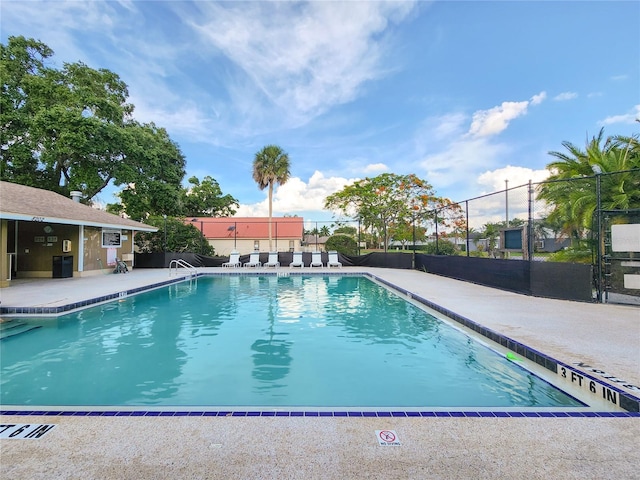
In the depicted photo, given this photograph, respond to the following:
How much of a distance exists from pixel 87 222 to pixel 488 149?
16347 millimetres

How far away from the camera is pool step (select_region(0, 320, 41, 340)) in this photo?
16.4ft

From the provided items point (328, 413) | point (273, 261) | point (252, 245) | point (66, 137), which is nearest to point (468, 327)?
point (328, 413)

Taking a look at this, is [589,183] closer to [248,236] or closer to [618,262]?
[618,262]

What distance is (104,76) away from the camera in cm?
1986

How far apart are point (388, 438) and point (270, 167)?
63.8 ft

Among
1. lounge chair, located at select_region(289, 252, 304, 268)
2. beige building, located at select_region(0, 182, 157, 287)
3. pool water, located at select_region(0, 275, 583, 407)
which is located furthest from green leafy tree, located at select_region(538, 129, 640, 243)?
beige building, located at select_region(0, 182, 157, 287)

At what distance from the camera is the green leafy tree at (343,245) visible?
18203 mm

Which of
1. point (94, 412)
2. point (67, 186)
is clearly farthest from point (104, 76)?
point (94, 412)

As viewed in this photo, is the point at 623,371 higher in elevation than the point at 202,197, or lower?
lower

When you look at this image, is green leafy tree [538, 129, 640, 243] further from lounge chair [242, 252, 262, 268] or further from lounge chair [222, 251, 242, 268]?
lounge chair [222, 251, 242, 268]

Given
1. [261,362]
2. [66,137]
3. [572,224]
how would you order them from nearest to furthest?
1. [261,362]
2. [572,224]
3. [66,137]

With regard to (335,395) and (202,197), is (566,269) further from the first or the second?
(202,197)

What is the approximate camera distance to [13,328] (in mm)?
5305

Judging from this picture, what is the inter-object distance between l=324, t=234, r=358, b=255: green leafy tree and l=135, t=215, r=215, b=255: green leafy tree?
6.86m
